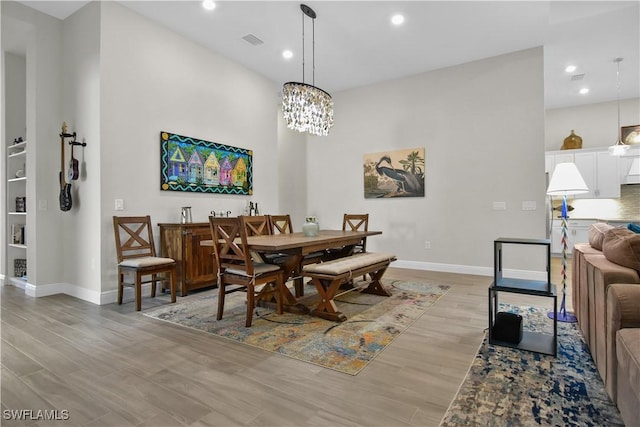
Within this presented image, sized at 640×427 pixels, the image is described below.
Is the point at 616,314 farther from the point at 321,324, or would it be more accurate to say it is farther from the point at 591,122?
the point at 591,122

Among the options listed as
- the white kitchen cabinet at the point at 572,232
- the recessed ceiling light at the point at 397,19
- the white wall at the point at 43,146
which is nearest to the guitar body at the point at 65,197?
the white wall at the point at 43,146

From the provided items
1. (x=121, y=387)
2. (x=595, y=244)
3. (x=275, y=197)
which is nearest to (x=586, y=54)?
(x=595, y=244)

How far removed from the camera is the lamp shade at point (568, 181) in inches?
116

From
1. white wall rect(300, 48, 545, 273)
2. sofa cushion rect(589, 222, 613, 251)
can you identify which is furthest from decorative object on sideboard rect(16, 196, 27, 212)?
sofa cushion rect(589, 222, 613, 251)

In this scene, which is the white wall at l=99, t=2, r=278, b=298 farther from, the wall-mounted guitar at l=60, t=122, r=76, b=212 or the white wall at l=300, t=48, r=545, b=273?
the white wall at l=300, t=48, r=545, b=273

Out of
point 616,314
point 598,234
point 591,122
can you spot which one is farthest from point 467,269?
point 591,122

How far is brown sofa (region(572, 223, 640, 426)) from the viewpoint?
1409 mm

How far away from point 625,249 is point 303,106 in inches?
119

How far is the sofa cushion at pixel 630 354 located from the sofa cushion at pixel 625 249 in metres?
0.55

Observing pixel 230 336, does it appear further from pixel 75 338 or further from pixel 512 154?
pixel 512 154

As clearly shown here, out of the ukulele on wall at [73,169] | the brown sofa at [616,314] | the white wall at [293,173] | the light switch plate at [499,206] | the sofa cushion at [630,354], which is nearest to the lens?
the sofa cushion at [630,354]

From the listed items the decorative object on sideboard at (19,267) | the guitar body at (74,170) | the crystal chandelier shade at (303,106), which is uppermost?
the crystal chandelier shade at (303,106)
